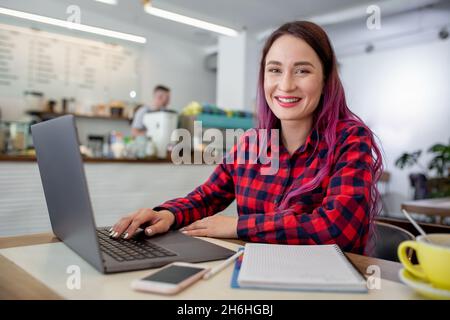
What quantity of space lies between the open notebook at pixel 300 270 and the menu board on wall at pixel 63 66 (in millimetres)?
5267

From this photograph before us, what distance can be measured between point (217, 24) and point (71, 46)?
221 cm

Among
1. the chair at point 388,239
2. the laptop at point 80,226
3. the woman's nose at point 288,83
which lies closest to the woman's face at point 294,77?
the woman's nose at point 288,83

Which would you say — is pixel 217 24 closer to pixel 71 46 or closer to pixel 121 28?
pixel 121 28

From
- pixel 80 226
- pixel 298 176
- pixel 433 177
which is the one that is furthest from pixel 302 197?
pixel 433 177

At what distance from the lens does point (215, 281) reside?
657 mm

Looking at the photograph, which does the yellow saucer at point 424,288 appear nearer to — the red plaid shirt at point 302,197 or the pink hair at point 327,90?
the red plaid shirt at point 302,197

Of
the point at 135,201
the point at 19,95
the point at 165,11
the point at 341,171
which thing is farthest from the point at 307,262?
the point at 19,95

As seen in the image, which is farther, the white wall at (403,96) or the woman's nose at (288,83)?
the white wall at (403,96)

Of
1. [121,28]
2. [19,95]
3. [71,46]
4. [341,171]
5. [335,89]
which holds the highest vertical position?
[121,28]

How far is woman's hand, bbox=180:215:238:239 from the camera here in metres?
1.02

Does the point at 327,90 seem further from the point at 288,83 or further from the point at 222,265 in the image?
A: the point at 222,265

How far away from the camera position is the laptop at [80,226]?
0.66m

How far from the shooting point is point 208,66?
7.68m
